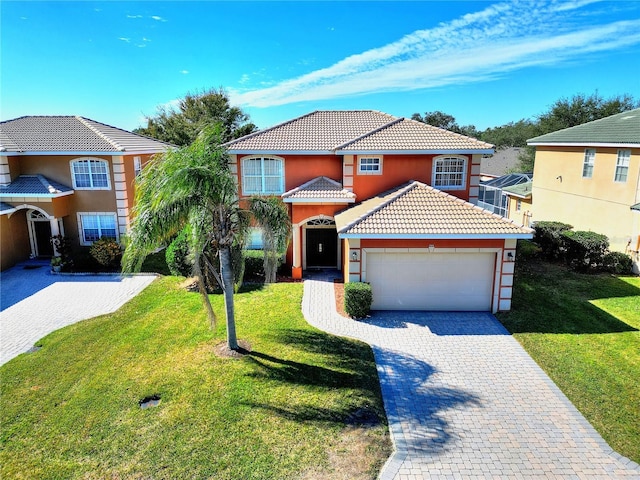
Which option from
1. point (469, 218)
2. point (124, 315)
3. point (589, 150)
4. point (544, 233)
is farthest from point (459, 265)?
point (589, 150)

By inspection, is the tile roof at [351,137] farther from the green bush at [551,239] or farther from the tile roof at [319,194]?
the green bush at [551,239]

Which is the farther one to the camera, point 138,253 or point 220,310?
point 220,310

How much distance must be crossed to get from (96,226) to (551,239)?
24495 millimetres

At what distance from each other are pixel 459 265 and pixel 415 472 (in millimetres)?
8530

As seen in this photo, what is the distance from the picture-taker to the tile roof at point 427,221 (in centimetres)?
1377

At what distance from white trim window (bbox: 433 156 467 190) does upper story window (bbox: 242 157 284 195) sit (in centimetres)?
739

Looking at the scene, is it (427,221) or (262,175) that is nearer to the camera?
(427,221)

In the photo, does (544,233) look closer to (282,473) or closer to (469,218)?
(469,218)

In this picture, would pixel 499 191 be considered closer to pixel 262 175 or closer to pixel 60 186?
pixel 262 175

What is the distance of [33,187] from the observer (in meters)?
20.4

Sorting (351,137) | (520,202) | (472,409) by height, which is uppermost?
(351,137)

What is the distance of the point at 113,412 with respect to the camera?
9180mm

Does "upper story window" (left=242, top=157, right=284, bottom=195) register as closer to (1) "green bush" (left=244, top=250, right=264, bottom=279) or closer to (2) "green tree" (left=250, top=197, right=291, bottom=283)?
(1) "green bush" (left=244, top=250, right=264, bottom=279)

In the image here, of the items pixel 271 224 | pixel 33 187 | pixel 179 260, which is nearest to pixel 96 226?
pixel 33 187
